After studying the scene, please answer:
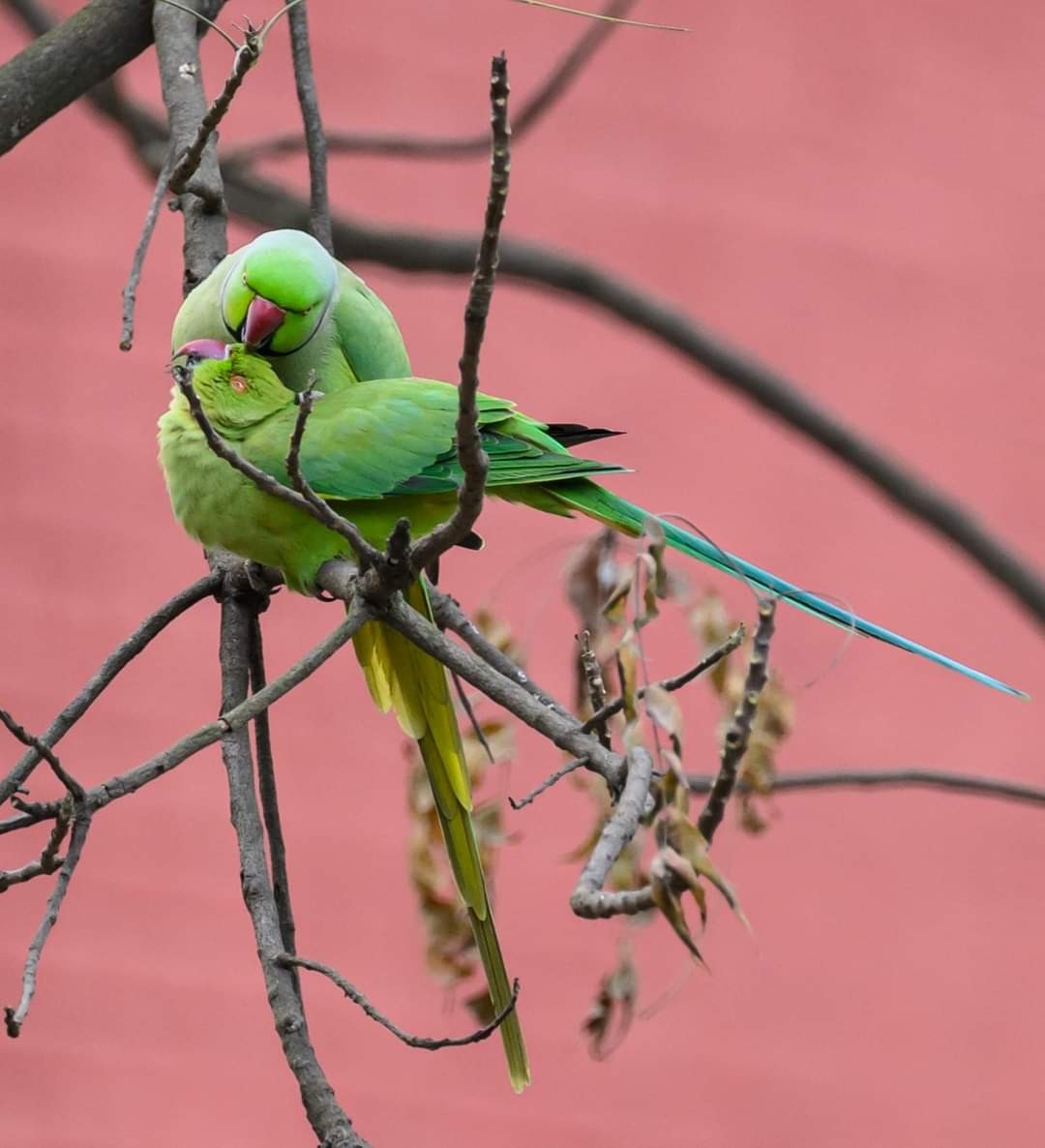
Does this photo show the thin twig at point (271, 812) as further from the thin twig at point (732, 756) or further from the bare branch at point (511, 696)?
the thin twig at point (732, 756)

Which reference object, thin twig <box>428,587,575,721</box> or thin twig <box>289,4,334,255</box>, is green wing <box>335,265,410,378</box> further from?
thin twig <box>428,587,575,721</box>

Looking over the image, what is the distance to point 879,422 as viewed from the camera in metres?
4.12

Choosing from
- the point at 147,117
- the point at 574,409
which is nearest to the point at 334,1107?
the point at 147,117

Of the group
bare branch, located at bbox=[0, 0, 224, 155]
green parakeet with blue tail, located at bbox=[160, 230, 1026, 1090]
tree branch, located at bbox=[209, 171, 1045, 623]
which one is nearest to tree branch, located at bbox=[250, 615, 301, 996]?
green parakeet with blue tail, located at bbox=[160, 230, 1026, 1090]

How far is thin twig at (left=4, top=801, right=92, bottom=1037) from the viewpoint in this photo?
1219 mm

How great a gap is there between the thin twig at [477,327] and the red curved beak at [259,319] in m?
0.87

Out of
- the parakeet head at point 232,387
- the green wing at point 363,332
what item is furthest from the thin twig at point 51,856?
the green wing at point 363,332

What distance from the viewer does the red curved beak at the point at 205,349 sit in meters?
1.89

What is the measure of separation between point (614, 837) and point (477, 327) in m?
0.32

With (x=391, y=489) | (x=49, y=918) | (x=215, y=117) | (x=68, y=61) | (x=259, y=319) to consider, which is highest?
(x=68, y=61)

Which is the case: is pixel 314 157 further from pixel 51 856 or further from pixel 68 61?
pixel 51 856

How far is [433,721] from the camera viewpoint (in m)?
1.94

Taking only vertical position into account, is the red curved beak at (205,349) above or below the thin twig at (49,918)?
above

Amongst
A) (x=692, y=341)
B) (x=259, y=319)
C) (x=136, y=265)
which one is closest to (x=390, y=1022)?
(x=136, y=265)
